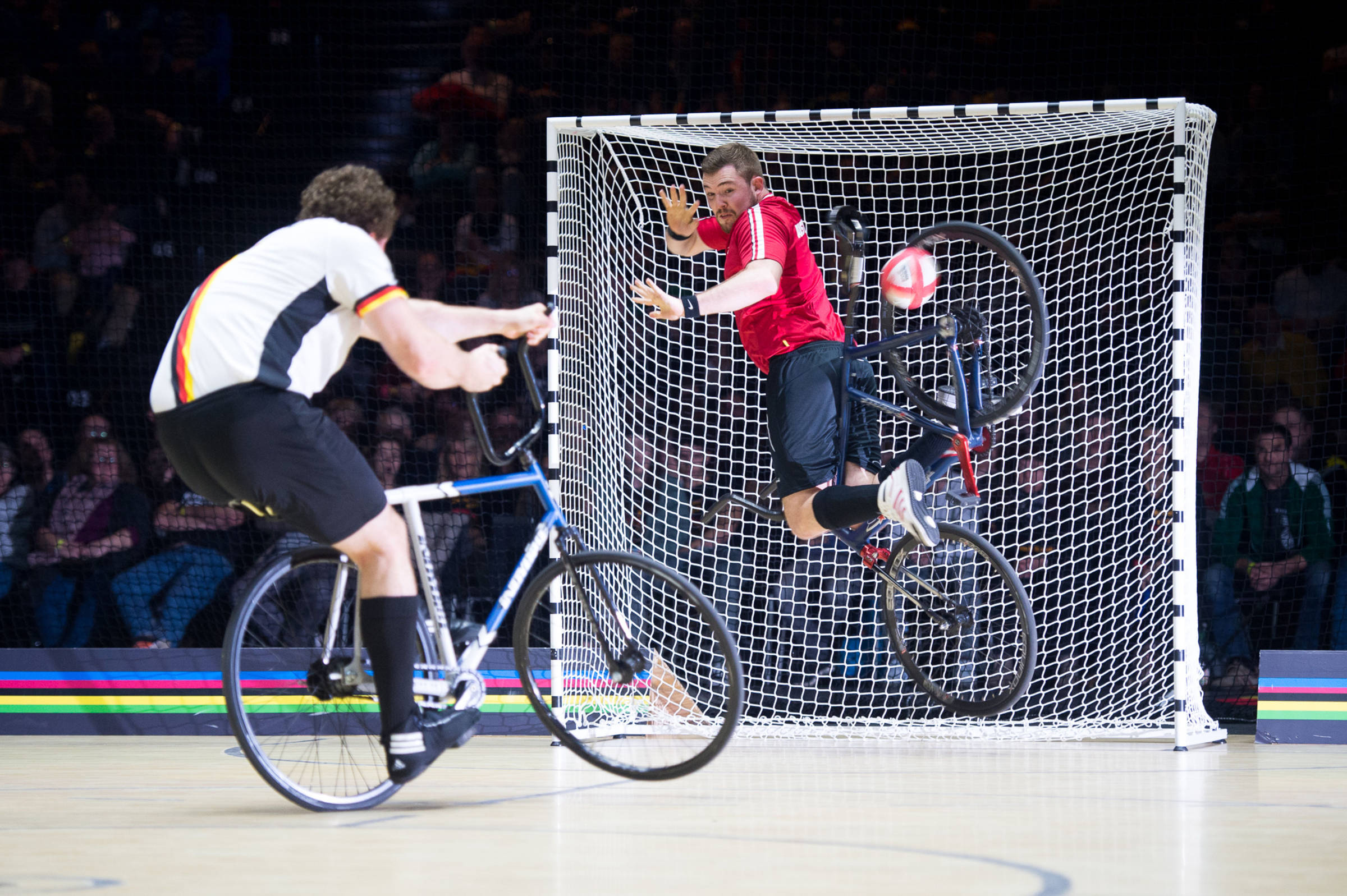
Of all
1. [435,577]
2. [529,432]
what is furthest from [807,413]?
[435,577]

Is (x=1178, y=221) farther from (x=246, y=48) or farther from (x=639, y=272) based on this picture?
(x=246, y=48)

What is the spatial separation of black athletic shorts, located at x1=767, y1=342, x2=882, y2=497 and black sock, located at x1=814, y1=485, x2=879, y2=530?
0.16 m

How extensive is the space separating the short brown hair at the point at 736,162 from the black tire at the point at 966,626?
1413 millimetres

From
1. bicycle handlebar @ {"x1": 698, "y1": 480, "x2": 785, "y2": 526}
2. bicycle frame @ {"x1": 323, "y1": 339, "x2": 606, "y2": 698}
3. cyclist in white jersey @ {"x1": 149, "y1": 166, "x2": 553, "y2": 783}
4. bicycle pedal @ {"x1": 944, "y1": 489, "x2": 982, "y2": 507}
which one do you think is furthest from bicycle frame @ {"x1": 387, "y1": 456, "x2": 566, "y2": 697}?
bicycle pedal @ {"x1": 944, "y1": 489, "x2": 982, "y2": 507}

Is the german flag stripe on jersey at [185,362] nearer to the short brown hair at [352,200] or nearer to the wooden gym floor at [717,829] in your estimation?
the short brown hair at [352,200]

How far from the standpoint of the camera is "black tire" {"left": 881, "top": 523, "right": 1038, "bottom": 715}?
4.97 meters

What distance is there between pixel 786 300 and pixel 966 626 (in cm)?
132

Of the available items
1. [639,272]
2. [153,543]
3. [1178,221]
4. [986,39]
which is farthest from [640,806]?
[986,39]

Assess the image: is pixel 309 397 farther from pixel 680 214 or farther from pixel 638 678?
pixel 680 214

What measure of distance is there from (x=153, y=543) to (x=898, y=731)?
397 cm

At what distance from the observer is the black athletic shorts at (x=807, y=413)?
5.14 m

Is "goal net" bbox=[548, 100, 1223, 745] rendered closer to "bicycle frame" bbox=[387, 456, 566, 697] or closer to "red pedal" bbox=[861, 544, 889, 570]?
"red pedal" bbox=[861, 544, 889, 570]

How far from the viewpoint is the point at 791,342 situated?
526 centimetres

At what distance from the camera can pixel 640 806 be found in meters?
3.71
